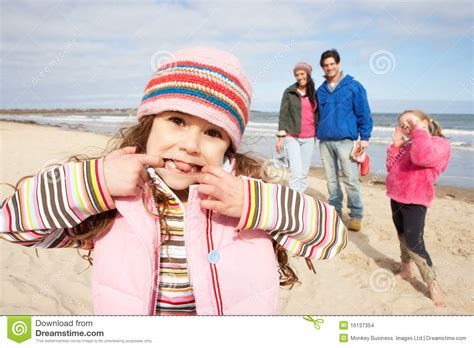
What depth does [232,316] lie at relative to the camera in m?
1.25

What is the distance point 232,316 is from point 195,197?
1.31 ft

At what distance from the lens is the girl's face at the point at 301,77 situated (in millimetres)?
4496

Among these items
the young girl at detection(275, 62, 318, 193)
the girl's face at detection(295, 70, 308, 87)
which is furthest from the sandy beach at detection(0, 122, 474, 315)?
the girl's face at detection(295, 70, 308, 87)

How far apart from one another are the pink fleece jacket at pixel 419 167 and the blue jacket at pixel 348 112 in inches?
44.5

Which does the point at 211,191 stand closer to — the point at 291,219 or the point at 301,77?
the point at 291,219

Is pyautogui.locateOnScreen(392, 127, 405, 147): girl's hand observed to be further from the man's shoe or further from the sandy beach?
the man's shoe

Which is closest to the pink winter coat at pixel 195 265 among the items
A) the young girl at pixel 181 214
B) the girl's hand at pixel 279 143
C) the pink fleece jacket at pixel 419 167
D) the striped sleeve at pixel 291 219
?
the young girl at pixel 181 214

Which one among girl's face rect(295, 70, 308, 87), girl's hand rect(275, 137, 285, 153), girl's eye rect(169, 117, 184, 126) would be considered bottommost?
girl's eye rect(169, 117, 184, 126)

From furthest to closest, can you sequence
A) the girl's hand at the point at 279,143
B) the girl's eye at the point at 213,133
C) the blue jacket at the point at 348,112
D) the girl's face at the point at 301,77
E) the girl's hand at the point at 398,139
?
the girl's hand at the point at 279,143
the girl's face at the point at 301,77
the blue jacket at the point at 348,112
the girl's hand at the point at 398,139
the girl's eye at the point at 213,133

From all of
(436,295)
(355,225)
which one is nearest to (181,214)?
(436,295)

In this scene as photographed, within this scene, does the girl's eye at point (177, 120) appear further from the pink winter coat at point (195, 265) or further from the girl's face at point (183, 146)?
the pink winter coat at point (195, 265)

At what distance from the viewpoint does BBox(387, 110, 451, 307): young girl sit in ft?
9.17

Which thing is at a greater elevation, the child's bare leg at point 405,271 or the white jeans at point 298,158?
the white jeans at point 298,158
